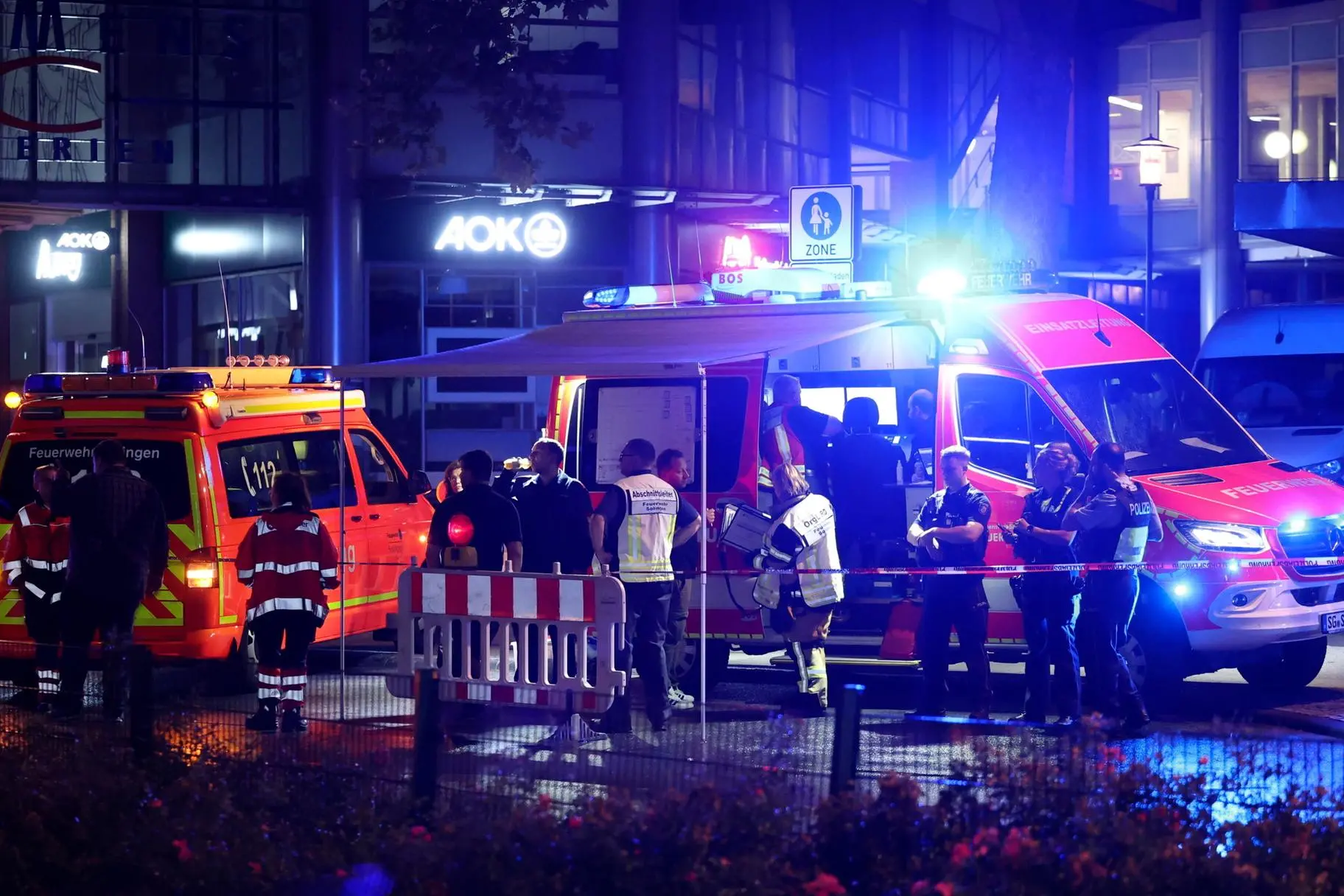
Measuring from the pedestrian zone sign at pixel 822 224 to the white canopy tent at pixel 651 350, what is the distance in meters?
3.56

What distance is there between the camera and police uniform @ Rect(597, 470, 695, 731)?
36.4ft

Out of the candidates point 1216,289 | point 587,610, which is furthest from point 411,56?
point 1216,289

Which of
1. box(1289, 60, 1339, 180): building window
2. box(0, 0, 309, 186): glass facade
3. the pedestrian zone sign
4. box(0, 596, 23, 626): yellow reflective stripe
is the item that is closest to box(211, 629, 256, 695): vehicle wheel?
box(0, 596, 23, 626): yellow reflective stripe

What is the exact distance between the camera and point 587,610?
31.2ft

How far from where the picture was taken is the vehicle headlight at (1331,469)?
53.4 feet

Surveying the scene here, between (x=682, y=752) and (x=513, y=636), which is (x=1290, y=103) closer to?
(x=513, y=636)

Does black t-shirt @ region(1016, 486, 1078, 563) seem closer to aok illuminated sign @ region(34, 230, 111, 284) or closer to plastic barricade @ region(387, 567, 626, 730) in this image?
plastic barricade @ region(387, 567, 626, 730)

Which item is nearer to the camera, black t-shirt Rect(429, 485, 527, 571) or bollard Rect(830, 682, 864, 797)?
bollard Rect(830, 682, 864, 797)

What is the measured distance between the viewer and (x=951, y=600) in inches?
434

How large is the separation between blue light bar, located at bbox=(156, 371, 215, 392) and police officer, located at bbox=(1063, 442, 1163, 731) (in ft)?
18.6

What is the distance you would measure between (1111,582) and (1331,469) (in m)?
6.61

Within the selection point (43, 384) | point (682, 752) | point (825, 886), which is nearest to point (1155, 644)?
point (682, 752)

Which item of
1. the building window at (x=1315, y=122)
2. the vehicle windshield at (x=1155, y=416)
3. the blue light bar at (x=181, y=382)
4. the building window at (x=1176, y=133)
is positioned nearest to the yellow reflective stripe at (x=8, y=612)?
the blue light bar at (x=181, y=382)

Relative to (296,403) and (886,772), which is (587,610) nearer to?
(886,772)
